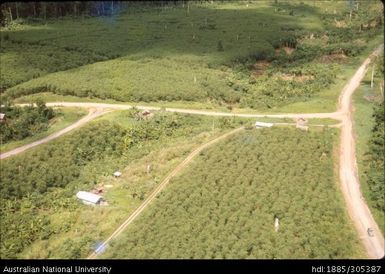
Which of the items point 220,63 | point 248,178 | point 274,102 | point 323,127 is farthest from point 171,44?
point 248,178

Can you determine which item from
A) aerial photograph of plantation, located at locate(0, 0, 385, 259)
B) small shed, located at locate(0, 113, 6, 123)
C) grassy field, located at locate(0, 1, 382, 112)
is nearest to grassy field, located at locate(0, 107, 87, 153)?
aerial photograph of plantation, located at locate(0, 0, 385, 259)

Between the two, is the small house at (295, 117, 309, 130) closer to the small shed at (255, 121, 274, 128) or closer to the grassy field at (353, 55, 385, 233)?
the small shed at (255, 121, 274, 128)

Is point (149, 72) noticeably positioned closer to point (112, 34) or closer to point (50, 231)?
point (112, 34)

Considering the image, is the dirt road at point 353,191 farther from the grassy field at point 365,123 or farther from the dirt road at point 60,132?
the dirt road at point 60,132

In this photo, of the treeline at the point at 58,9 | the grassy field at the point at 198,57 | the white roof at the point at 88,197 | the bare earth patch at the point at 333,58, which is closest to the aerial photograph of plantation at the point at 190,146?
the white roof at the point at 88,197

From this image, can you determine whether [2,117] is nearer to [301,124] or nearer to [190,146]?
[190,146]
